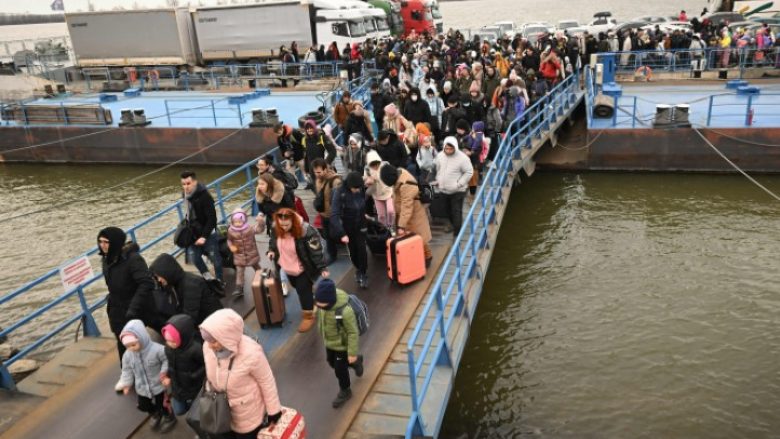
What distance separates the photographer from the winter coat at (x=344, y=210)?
7344mm

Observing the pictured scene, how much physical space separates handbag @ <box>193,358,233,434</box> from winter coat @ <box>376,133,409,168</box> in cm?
483

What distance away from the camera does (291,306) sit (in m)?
7.57

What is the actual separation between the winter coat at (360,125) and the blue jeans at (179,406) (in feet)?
19.6

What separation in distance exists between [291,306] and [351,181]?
1.66 m

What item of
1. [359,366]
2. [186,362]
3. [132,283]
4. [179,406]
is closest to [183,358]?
[186,362]

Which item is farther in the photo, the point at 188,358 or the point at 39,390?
the point at 39,390

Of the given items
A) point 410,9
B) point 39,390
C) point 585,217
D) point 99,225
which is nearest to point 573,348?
A: point 585,217

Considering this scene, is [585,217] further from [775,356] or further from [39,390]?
[39,390]

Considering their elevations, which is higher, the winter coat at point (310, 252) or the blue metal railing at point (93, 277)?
the winter coat at point (310, 252)

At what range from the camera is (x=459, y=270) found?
683cm

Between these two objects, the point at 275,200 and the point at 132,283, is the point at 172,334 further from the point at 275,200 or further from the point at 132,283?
the point at 275,200

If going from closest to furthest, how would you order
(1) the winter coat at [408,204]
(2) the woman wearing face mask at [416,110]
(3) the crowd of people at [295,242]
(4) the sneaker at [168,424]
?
(3) the crowd of people at [295,242]
(4) the sneaker at [168,424]
(1) the winter coat at [408,204]
(2) the woman wearing face mask at [416,110]

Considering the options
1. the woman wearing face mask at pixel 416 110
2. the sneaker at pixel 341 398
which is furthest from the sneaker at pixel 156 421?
the woman wearing face mask at pixel 416 110

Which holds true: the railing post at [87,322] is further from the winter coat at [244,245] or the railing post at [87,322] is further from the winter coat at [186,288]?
the winter coat at [186,288]
